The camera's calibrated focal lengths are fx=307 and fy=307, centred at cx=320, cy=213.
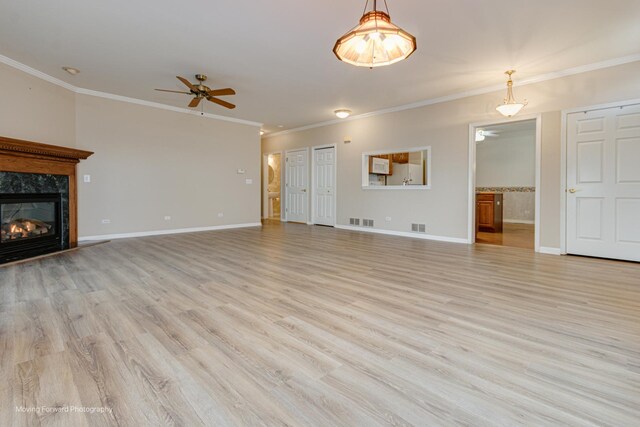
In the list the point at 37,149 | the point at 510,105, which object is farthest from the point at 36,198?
the point at 510,105

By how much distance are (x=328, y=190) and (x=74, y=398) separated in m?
7.03

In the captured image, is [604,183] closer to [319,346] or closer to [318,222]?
[319,346]

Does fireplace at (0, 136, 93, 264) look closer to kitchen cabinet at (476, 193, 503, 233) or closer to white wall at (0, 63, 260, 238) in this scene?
white wall at (0, 63, 260, 238)

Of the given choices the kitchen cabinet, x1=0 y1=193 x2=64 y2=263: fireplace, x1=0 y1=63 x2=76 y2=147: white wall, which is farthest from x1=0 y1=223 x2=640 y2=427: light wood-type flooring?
the kitchen cabinet

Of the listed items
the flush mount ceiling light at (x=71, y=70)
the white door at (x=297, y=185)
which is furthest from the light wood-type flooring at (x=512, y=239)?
the flush mount ceiling light at (x=71, y=70)

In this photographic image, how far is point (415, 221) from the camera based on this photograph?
20.9 feet

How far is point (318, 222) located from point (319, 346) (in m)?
6.65

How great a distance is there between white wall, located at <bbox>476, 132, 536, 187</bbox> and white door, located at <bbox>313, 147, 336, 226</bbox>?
5.14 meters

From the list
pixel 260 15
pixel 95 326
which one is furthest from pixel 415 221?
pixel 95 326

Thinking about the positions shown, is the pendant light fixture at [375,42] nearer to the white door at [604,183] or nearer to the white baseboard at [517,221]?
the white door at [604,183]

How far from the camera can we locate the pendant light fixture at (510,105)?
4648mm

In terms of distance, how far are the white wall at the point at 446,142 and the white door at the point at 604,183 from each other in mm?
187

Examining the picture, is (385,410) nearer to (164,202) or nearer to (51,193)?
(51,193)

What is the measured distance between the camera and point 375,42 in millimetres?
2541
